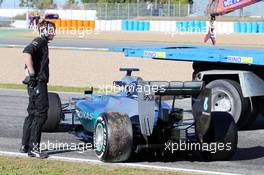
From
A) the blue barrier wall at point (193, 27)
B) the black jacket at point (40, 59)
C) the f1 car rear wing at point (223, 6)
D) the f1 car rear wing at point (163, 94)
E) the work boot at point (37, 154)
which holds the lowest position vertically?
the blue barrier wall at point (193, 27)

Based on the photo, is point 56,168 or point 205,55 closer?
point 56,168

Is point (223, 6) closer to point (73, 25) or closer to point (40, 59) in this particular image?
point (40, 59)

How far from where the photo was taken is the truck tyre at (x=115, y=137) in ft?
25.5

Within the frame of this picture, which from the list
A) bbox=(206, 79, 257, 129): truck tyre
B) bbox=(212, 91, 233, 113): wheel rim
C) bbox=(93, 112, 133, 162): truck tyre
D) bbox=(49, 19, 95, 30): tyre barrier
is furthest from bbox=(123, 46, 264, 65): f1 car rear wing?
bbox=(49, 19, 95, 30): tyre barrier

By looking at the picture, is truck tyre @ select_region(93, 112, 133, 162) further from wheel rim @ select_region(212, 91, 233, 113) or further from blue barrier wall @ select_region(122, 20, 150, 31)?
blue barrier wall @ select_region(122, 20, 150, 31)

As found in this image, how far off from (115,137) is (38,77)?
127 cm

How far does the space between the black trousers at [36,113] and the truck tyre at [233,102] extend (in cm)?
371

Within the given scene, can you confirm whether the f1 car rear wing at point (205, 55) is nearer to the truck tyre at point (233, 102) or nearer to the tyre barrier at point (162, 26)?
Answer: the truck tyre at point (233, 102)

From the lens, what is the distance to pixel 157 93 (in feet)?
25.7

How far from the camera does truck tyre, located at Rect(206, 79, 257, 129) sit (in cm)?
1080

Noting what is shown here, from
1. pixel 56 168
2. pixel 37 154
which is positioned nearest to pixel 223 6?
pixel 37 154

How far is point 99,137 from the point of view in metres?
8.18

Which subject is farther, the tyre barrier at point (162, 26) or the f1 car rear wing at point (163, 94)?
the tyre barrier at point (162, 26)

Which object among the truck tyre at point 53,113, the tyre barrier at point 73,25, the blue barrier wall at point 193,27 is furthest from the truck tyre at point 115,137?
the tyre barrier at point 73,25
